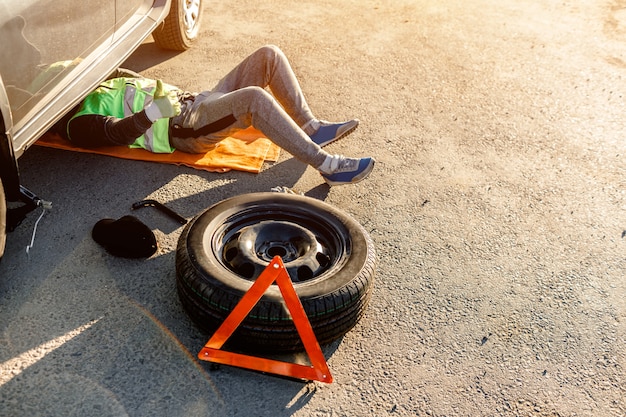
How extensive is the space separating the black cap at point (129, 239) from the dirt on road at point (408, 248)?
0.06 meters

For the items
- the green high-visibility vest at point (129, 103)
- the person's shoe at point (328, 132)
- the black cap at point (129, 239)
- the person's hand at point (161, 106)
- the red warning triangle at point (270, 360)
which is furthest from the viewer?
the person's shoe at point (328, 132)

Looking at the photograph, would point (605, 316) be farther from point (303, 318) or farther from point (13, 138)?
point (13, 138)

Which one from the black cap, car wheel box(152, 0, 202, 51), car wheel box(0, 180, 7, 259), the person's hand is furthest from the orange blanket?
car wheel box(152, 0, 202, 51)

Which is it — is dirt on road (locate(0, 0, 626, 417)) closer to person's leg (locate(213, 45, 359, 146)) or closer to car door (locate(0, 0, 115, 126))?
person's leg (locate(213, 45, 359, 146))

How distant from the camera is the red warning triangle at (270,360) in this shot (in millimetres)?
2639

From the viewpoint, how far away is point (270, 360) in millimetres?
2697

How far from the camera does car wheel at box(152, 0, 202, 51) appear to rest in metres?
5.38

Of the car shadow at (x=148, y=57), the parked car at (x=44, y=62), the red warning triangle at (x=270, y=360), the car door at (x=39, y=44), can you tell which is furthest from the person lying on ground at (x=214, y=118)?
the red warning triangle at (x=270, y=360)

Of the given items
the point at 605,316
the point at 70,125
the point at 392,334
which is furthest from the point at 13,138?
the point at 605,316

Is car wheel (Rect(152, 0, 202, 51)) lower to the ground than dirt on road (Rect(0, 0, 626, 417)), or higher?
higher

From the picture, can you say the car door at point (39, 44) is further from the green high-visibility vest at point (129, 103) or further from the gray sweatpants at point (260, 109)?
the gray sweatpants at point (260, 109)

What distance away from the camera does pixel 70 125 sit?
3.90 metres

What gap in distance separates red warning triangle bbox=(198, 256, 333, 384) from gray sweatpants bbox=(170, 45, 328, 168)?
4.39 ft

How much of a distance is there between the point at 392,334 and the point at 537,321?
790 mm
